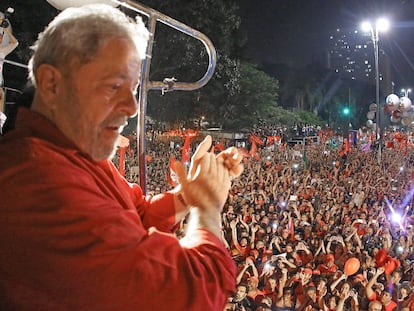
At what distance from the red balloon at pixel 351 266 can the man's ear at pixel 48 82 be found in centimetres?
599

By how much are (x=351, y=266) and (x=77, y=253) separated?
6088mm

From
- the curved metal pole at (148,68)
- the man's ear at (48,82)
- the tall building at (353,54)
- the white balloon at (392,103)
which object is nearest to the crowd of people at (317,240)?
the curved metal pole at (148,68)

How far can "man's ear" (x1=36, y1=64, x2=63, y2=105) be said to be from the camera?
1090mm

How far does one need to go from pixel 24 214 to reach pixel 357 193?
11.0 metres

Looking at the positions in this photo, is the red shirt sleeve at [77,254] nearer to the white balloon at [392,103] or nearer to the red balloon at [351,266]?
the red balloon at [351,266]

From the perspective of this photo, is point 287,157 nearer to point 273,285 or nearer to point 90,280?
point 273,285

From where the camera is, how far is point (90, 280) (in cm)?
92

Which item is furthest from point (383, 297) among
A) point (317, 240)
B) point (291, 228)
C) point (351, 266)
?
point (291, 228)

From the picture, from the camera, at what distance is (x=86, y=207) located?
97cm

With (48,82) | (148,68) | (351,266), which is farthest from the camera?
(351,266)

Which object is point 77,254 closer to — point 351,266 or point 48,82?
point 48,82

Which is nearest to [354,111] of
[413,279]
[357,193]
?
[357,193]

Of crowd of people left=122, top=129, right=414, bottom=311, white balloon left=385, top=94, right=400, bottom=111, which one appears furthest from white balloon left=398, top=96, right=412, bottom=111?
crowd of people left=122, top=129, right=414, bottom=311

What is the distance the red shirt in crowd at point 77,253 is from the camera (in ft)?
3.05
